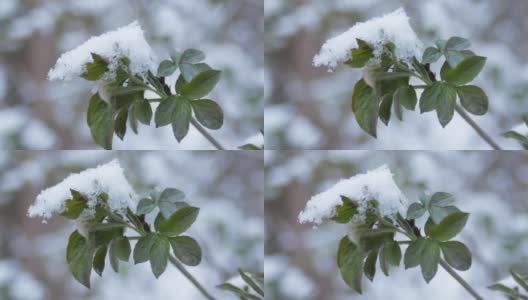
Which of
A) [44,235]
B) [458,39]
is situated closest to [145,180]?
[44,235]

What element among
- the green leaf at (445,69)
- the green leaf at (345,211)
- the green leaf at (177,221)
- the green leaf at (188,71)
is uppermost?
the green leaf at (445,69)

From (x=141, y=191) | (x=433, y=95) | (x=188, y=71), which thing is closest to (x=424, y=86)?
(x=433, y=95)

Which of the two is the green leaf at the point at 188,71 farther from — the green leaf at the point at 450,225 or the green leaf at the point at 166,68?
the green leaf at the point at 450,225

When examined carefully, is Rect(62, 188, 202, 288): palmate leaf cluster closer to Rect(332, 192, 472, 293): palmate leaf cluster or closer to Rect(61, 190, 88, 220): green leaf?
Rect(61, 190, 88, 220): green leaf

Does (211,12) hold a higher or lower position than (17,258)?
higher

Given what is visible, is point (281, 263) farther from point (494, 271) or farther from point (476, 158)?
point (476, 158)

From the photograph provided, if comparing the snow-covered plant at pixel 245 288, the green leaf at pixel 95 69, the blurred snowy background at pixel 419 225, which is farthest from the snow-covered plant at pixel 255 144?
the blurred snowy background at pixel 419 225
